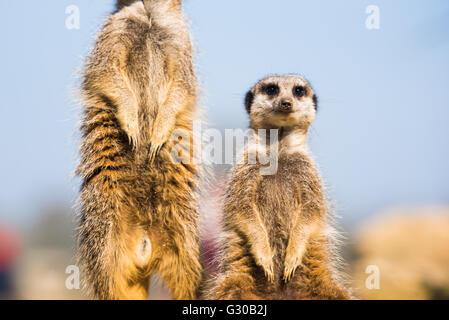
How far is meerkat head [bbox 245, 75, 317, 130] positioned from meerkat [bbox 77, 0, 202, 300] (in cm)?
49

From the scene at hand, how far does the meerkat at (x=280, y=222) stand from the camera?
11.7ft

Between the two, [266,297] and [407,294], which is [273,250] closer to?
[266,297]

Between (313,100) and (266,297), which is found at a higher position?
(313,100)

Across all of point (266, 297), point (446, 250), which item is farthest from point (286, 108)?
point (446, 250)

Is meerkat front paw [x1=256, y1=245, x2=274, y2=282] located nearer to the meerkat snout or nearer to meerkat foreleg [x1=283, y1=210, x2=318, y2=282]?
meerkat foreleg [x1=283, y1=210, x2=318, y2=282]

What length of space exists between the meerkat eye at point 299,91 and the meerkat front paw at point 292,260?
121 cm

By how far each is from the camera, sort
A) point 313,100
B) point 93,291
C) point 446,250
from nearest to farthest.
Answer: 1. point 93,291
2. point 313,100
3. point 446,250

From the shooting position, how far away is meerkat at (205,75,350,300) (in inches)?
141

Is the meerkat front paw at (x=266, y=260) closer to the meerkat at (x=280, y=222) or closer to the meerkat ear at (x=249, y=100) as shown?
the meerkat at (x=280, y=222)

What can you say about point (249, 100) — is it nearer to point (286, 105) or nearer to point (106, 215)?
point (286, 105)

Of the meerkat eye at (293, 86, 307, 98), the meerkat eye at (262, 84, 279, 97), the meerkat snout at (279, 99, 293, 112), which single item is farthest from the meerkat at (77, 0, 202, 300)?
the meerkat eye at (293, 86, 307, 98)

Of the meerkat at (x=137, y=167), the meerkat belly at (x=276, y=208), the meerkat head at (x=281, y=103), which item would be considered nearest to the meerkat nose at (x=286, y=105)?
the meerkat head at (x=281, y=103)
